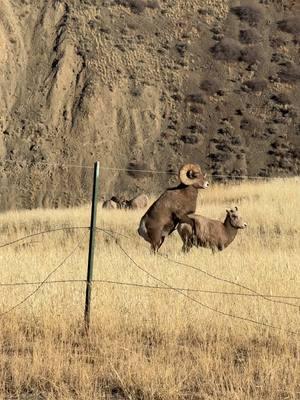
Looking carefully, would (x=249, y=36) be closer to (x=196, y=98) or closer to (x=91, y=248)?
(x=196, y=98)

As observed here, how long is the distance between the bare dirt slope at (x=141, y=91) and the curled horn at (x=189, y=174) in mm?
24403

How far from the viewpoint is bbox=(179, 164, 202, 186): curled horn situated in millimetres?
13734

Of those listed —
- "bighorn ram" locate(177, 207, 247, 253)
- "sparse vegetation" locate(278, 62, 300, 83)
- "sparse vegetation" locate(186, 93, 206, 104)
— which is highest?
"sparse vegetation" locate(278, 62, 300, 83)

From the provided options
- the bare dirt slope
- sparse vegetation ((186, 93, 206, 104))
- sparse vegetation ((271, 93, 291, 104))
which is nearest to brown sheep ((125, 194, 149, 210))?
the bare dirt slope

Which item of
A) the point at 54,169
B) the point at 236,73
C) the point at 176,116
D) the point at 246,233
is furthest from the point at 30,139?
the point at 246,233

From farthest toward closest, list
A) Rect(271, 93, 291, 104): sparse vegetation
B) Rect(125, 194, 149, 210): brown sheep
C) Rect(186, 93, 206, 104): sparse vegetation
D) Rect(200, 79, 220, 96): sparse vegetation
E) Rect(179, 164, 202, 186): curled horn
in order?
Rect(200, 79, 220, 96): sparse vegetation
Rect(186, 93, 206, 104): sparse vegetation
Rect(271, 93, 291, 104): sparse vegetation
Rect(125, 194, 149, 210): brown sheep
Rect(179, 164, 202, 186): curled horn

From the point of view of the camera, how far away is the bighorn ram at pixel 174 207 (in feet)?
44.7

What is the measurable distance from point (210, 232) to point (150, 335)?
6.75 metres

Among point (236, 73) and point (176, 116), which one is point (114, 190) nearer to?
point (176, 116)

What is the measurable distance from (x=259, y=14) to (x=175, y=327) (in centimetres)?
4608

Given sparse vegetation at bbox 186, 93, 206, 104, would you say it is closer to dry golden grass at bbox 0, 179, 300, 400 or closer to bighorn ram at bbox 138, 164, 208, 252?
bighorn ram at bbox 138, 164, 208, 252

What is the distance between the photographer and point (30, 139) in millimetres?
40812

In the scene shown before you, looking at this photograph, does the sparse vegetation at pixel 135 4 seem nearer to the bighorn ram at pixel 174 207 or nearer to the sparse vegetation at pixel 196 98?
the sparse vegetation at pixel 196 98

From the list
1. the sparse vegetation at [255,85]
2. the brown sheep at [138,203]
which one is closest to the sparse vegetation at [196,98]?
the sparse vegetation at [255,85]
